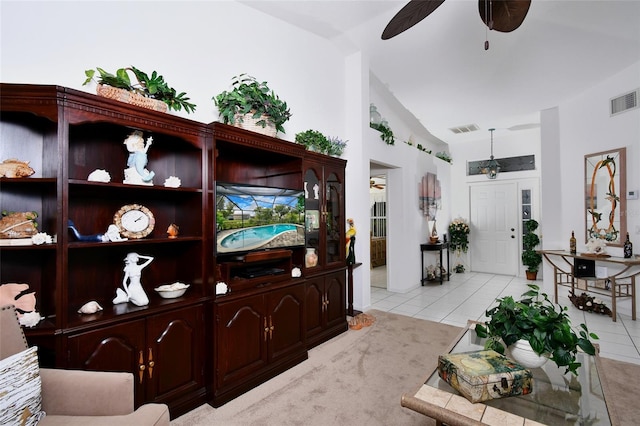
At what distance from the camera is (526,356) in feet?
5.19

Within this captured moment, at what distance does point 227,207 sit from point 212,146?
1.44ft

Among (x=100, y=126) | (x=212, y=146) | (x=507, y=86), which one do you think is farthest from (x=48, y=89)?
(x=507, y=86)

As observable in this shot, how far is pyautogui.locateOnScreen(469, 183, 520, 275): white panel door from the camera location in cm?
673

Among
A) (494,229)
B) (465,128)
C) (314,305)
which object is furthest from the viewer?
(494,229)

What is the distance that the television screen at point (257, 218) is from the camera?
7.18ft

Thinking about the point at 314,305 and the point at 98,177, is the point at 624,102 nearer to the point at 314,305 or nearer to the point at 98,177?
the point at 314,305

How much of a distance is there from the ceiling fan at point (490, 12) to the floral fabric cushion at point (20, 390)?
261cm

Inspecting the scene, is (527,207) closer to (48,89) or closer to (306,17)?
(306,17)

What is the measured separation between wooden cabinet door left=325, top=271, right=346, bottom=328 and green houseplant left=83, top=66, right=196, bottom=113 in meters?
2.14

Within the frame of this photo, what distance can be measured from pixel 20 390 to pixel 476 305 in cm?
488

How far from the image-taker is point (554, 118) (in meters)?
5.19

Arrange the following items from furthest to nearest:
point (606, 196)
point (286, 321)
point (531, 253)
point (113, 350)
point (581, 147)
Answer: point (531, 253)
point (581, 147)
point (606, 196)
point (286, 321)
point (113, 350)

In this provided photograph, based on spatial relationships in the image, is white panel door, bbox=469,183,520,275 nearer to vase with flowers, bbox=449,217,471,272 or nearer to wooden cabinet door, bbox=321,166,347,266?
vase with flowers, bbox=449,217,471,272

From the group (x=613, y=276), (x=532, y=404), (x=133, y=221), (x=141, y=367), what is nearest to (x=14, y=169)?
(x=133, y=221)
